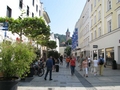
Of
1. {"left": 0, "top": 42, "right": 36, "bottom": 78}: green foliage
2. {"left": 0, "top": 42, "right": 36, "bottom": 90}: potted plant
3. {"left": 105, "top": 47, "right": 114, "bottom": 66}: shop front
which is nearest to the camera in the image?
{"left": 0, "top": 42, "right": 36, "bottom": 90}: potted plant

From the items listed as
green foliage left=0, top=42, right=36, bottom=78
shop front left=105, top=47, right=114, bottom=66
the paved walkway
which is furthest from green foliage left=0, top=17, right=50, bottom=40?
shop front left=105, top=47, right=114, bottom=66

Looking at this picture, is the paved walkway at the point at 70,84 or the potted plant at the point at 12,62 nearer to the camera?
the potted plant at the point at 12,62

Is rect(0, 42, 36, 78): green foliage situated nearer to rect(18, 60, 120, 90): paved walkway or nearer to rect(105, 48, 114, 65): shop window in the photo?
rect(18, 60, 120, 90): paved walkway

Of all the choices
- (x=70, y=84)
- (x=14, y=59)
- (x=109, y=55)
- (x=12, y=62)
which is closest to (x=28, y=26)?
(x=70, y=84)

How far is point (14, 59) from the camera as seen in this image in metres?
7.09

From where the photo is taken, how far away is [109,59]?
26.2 meters

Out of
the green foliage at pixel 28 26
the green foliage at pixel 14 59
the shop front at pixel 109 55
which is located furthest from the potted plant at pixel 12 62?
the shop front at pixel 109 55

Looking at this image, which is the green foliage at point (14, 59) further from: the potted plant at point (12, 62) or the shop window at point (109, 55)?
the shop window at point (109, 55)

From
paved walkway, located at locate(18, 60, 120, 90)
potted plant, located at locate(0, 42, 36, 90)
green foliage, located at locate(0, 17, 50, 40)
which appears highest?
green foliage, located at locate(0, 17, 50, 40)

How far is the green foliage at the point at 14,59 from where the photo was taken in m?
6.88

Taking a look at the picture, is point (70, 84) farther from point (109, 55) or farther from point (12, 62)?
point (109, 55)

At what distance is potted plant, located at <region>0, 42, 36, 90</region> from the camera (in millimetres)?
6746

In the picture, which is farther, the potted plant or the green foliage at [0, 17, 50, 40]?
the green foliage at [0, 17, 50, 40]

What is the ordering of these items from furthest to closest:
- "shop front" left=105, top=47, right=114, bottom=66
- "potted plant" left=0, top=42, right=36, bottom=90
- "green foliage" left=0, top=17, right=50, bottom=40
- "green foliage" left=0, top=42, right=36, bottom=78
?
1. "shop front" left=105, top=47, right=114, bottom=66
2. "green foliage" left=0, top=17, right=50, bottom=40
3. "green foliage" left=0, top=42, right=36, bottom=78
4. "potted plant" left=0, top=42, right=36, bottom=90
